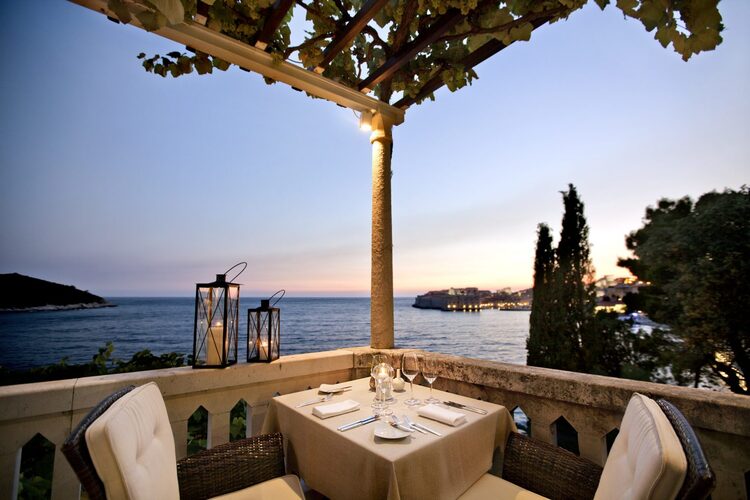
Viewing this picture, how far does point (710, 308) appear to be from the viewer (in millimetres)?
8070

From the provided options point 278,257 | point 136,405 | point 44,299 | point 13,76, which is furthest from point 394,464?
point 278,257

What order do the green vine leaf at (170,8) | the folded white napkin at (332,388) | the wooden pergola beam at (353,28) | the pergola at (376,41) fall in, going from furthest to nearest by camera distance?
1. the folded white napkin at (332,388)
2. the wooden pergola beam at (353,28)
3. the pergola at (376,41)
4. the green vine leaf at (170,8)

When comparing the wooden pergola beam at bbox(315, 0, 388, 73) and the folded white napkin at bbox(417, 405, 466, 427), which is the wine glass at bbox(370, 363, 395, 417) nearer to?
the folded white napkin at bbox(417, 405, 466, 427)

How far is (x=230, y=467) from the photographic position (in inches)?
62.2

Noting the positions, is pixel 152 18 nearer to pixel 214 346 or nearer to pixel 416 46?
pixel 416 46

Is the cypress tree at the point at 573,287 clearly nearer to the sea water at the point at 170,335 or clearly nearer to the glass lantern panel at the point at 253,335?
the glass lantern panel at the point at 253,335

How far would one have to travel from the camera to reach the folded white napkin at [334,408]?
5.24 feet

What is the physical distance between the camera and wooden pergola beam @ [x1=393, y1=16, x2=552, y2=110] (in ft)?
7.05

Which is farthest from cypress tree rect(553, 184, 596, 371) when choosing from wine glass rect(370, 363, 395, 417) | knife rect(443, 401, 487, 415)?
wine glass rect(370, 363, 395, 417)

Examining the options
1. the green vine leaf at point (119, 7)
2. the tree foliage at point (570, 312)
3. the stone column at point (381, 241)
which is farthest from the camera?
the tree foliage at point (570, 312)

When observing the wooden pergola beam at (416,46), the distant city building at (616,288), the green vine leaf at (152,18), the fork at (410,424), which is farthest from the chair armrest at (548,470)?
the distant city building at (616,288)

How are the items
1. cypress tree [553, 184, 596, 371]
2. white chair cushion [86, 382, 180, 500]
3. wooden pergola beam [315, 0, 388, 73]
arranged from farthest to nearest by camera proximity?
cypress tree [553, 184, 596, 371], wooden pergola beam [315, 0, 388, 73], white chair cushion [86, 382, 180, 500]

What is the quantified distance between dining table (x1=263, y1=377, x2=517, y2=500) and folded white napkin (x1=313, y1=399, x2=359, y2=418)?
18 mm

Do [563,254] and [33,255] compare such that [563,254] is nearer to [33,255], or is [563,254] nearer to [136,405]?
[136,405]
